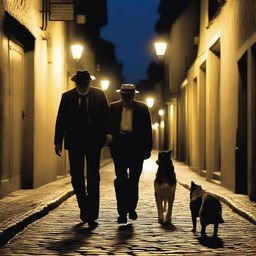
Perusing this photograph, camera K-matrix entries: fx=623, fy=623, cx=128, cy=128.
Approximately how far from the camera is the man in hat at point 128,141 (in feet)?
26.5

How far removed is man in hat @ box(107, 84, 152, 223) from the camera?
317 inches

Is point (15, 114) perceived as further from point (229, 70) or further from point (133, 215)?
point (229, 70)

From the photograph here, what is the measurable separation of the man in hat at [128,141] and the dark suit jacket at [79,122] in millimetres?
196

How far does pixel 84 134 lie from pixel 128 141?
647 mm

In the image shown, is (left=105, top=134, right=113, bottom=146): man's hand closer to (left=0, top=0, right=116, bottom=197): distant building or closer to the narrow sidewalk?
the narrow sidewalk

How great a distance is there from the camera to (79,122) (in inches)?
308

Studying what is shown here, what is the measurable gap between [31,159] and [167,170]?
17.0ft

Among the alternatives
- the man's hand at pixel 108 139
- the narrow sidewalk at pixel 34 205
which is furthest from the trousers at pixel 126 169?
the narrow sidewalk at pixel 34 205

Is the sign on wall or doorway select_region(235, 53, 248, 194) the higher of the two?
the sign on wall

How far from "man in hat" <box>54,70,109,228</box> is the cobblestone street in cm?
41

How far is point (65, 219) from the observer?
27.6 feet

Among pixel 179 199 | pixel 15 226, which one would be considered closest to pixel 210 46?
pixel 179 199

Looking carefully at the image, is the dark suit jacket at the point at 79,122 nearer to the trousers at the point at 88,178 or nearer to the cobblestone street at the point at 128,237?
the trousers at the point at 88,178

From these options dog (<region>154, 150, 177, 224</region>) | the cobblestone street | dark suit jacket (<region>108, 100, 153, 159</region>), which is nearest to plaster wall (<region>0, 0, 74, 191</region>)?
dark suit jacket (<region>108, 100, 153, 159</region>)
